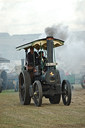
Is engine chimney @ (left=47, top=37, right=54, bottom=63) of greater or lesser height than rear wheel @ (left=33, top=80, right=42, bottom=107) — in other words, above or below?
above

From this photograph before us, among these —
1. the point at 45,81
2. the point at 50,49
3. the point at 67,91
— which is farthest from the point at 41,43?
the point at 67,91

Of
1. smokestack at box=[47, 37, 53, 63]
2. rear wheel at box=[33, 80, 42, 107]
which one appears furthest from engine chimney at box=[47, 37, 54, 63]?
rear wheel at box=[33, 80, 42, 107]

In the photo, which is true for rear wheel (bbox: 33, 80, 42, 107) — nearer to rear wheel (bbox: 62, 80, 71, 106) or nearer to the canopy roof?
rear wheel (bbox: 62, 80, 71, 106)

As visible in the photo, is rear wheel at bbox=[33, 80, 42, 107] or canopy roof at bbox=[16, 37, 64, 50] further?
canopy roof at bbox=[16, 37, 64, 50]

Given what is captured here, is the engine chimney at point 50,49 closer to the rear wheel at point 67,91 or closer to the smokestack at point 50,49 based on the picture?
the smokestack at point 50,49

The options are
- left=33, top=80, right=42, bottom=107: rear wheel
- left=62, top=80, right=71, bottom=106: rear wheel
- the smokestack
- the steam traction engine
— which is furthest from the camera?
the smokestack

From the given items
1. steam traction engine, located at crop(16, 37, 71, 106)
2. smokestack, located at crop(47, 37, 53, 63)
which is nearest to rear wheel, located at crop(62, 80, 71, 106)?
steam traction engine, located at crop(16, 37, 71, 106)

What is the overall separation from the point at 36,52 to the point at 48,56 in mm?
964

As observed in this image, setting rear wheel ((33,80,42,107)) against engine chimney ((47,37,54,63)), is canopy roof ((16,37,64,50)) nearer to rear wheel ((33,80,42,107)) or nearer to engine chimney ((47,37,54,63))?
engine chimney ((47,37,54,63))

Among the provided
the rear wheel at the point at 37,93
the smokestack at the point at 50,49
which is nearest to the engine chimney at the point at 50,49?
the smokestack at the point at 50,49

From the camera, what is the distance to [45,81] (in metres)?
12.9

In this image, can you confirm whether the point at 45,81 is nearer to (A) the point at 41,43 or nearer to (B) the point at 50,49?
(B) the point at 50,49

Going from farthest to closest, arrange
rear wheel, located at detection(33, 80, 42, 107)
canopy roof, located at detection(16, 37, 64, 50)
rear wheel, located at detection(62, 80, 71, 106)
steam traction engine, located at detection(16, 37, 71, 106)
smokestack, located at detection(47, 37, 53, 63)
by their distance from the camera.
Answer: canopy roof, located at detection(16, 37, 64, 50) < smokestack, located at detection(47, 37, 53, 63) < steam traction engine, located at detection(16, 37, 71, 106) < rear wheel, located at detection(62, 80, 71, 106) < rear wheel, located at detection(33, 80, 42, 107)

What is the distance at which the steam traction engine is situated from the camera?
1272 cm
